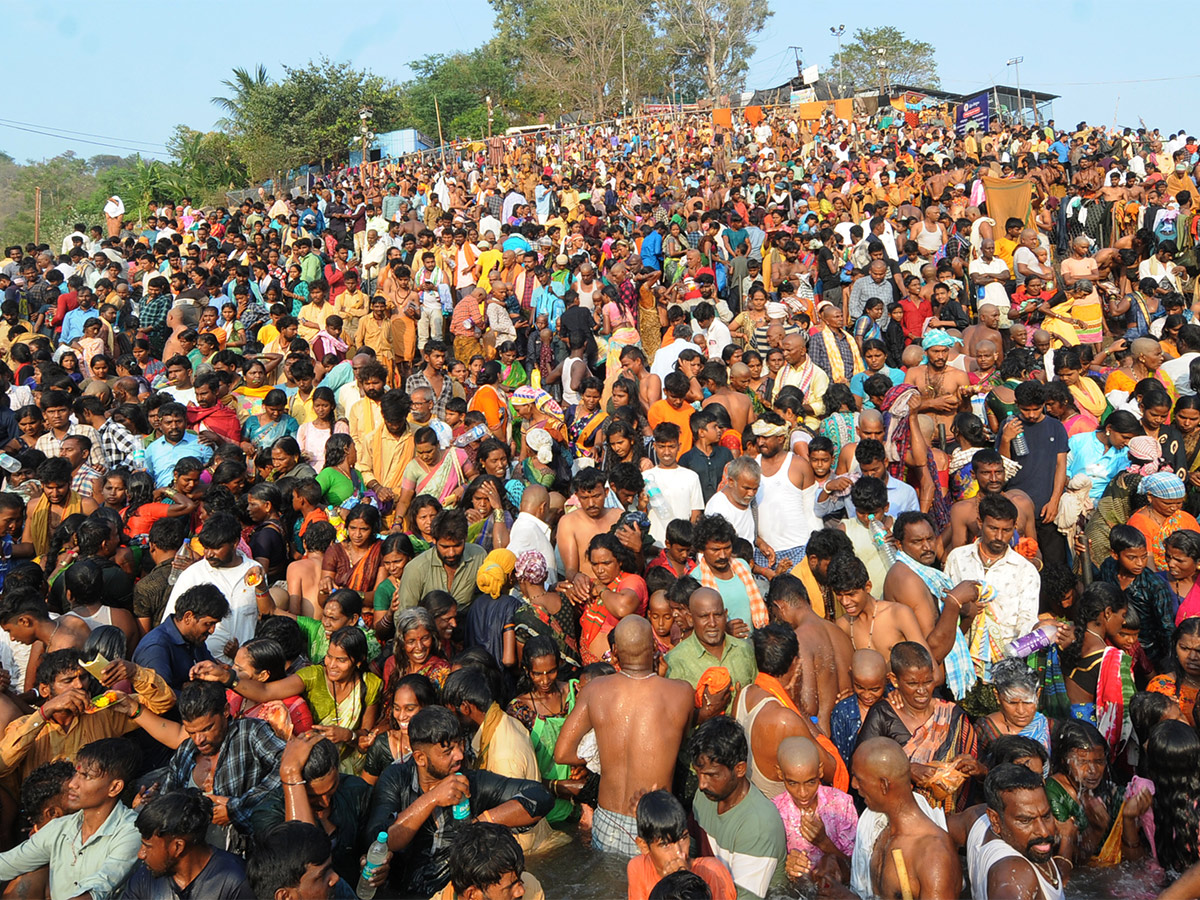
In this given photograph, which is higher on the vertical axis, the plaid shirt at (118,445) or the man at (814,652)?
the plaid shirt at (118,445)

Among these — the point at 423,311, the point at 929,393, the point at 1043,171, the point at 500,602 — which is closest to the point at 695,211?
the point at 1043,171

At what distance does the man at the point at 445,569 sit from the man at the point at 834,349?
14.8 ft

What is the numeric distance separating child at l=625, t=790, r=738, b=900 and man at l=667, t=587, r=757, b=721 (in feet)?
4.42

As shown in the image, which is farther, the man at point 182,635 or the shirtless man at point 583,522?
the shirtless man at point 583,522

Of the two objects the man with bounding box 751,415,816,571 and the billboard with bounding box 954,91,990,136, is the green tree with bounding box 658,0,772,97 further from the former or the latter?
the man with bounding box 751,415,816,571

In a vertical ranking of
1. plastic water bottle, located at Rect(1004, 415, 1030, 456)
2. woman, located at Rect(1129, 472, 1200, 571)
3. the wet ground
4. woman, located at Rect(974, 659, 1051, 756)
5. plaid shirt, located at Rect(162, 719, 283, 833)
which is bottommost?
the wet ground

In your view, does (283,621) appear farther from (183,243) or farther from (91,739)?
(183,243)

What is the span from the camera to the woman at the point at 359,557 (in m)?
6.21

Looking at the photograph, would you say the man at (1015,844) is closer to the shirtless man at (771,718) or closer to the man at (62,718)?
the shirtless man at (771,718)

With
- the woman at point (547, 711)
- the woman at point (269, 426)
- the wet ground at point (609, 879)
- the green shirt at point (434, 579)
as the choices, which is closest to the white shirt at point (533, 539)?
the green shirt at point (434, 579)

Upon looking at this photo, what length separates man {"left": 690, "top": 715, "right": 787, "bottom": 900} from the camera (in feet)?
12.9

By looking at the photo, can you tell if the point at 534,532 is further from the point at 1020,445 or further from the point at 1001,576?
the point at 1020,445

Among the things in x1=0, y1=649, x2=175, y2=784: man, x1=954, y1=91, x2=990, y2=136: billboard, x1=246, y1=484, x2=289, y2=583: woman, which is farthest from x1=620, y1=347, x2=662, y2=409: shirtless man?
x1=954, y1=91, x2=990, y2=136: billboard

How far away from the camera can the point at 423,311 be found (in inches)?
455
